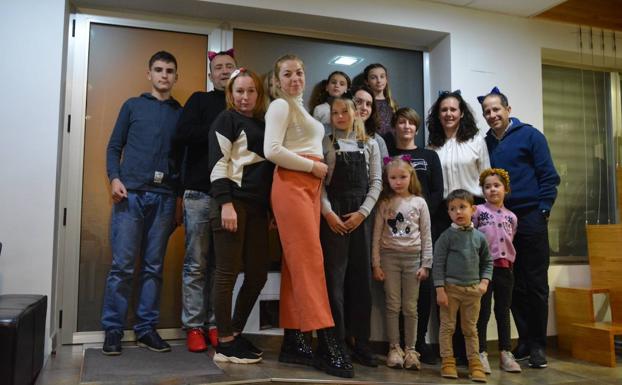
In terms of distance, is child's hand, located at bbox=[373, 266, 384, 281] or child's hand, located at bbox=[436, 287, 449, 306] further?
child's hand, located at bbox=[373, 266, 384, 281]

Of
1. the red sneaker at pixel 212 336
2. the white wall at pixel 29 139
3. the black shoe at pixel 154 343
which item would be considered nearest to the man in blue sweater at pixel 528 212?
the red sneaker at pixel 212 336

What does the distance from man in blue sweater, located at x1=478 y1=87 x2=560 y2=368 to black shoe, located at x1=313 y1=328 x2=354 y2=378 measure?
1.25m

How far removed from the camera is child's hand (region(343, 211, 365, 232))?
8.38 feet

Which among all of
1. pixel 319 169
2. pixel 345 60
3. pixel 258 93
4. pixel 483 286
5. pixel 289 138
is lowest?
pixel 483 286

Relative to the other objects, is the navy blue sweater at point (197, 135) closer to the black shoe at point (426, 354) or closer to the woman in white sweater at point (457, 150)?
the woman in white sweater at point (457, 150)

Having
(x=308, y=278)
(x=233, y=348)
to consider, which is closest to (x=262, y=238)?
(x=308, y=278)

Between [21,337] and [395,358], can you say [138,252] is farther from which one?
[395,358]

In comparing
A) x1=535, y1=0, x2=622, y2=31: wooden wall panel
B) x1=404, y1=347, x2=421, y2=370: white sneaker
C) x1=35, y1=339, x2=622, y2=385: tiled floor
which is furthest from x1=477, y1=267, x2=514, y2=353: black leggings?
x1=535, y1=0, x2=622, y2=31: wooden wall panel

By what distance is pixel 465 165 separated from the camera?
304 centimetres

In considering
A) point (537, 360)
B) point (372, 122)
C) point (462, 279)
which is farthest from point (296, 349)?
point (537, 360)

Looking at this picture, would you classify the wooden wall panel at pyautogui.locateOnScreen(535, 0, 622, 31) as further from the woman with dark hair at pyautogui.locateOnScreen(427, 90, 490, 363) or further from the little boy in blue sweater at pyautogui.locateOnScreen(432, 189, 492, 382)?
the little boy in blue sweater at pyautogui.locateOnScreen(432, 189, 492, 382)

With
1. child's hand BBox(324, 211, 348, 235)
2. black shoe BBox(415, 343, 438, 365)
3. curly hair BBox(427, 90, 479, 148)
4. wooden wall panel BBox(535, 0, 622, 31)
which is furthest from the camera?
wooden wall panel BBox(535, 0, 622, 31)

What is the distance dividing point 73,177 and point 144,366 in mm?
1214

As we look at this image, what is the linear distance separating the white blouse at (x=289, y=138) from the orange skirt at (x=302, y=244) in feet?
0.20
